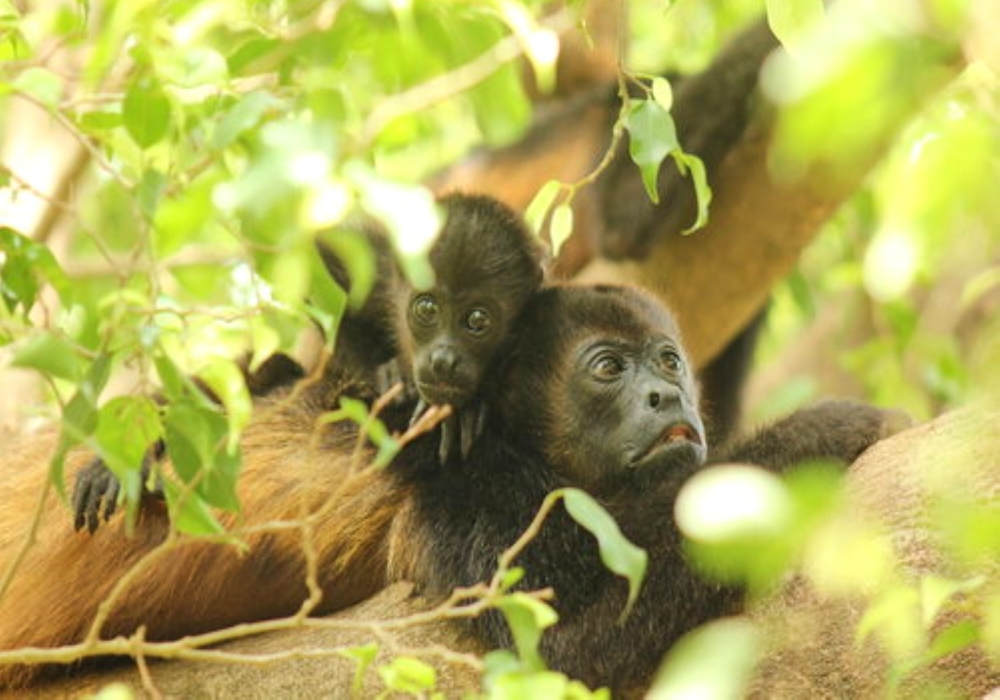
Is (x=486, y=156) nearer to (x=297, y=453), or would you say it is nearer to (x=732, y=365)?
(x=732, y=365)

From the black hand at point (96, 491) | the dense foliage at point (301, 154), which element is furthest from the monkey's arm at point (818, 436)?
the black hand at point (96, 491)

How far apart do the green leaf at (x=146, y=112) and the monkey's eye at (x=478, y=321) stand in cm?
138

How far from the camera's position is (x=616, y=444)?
370cm

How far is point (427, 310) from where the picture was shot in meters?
3.89

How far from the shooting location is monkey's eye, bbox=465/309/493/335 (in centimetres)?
386

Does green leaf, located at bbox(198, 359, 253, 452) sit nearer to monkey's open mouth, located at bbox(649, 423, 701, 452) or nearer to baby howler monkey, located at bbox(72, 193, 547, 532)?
baby howler monkey, located at bbox(72, 193, 547, 532)

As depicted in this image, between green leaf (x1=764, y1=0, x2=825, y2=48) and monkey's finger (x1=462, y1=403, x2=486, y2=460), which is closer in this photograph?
green leaf (x1=764, y1=0, x2=825, y2=48)

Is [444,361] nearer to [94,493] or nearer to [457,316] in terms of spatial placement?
[457,316]

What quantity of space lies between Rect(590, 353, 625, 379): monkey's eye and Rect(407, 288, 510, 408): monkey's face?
10.0 inches

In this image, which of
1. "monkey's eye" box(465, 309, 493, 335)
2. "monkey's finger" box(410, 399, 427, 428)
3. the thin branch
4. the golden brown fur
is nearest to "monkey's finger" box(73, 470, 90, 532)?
the golden brown fur

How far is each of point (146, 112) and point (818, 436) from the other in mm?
1640

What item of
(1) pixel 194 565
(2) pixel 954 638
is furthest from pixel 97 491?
(2) pixel 954 638

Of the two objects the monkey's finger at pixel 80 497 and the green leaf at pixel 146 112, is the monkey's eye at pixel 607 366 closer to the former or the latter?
the monkey's finger at pixel 80 497

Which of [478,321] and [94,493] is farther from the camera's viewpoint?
[478,321]
